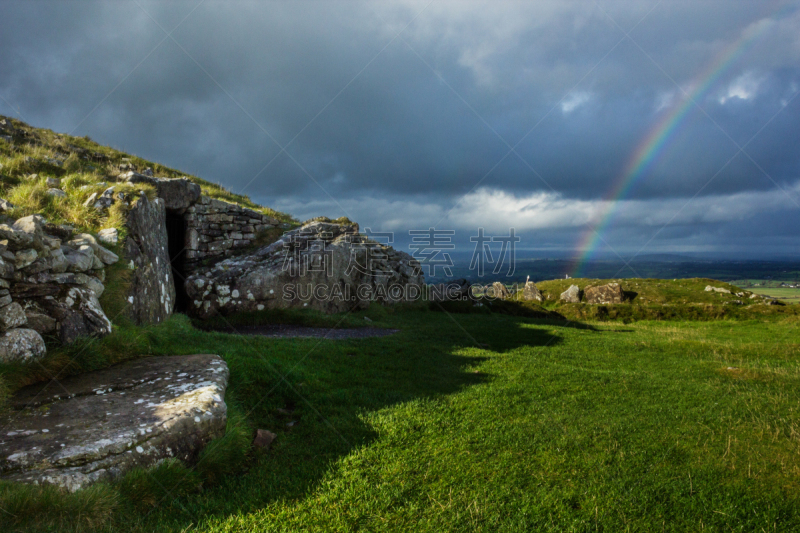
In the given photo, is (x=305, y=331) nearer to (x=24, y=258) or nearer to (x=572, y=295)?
(x=24, y=258)

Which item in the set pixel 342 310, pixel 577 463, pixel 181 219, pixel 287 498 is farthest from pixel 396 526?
pixel 181 219

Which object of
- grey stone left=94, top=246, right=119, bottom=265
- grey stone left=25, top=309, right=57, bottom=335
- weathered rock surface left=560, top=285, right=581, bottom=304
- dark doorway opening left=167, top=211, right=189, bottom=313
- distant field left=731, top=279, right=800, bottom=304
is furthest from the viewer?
distant field left=731, top=279, right=800, bottom=304

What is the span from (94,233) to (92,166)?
14.1 metres

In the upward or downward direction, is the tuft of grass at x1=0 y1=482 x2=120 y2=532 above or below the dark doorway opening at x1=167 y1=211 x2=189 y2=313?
below

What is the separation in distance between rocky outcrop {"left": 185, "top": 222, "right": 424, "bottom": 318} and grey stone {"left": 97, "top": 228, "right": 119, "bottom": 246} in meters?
6.45

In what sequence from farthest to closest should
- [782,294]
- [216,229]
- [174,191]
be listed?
[782,294] → [216,229] → [174,191]

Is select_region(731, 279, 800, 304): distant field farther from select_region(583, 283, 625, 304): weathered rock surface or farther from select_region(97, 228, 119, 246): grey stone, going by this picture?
select_region(97, 228, 119, 246): grey stone

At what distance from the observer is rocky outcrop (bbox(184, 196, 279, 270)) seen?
19281 millimetres

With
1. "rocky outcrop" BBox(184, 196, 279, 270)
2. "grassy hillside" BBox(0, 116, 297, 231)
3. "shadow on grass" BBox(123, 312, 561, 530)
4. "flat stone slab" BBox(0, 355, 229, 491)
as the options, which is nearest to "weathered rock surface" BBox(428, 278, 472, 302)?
"grassy hillside" BBox(0, 116, 297, 231)

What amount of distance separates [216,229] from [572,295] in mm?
27585

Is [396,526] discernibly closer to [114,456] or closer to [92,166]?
[114,456]

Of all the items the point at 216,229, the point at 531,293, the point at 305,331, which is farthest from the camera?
the point at 531,293

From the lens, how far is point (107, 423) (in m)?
5.64

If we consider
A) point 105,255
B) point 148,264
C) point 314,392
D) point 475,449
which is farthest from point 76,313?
point 475,449
